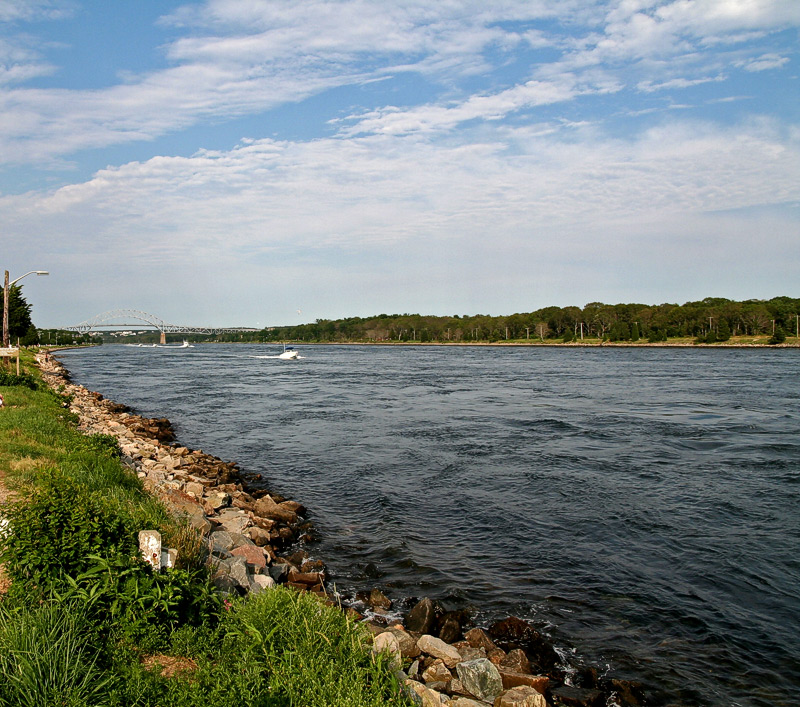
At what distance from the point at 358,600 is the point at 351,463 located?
34.0 ft

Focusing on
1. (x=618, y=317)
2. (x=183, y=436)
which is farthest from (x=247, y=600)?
(x=618, y=317)

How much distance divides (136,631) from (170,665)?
48 centimetres

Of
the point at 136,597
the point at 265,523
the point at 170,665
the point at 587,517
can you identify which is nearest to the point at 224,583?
the point at 136,597

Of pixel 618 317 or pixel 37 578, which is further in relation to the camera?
pixel 618 317

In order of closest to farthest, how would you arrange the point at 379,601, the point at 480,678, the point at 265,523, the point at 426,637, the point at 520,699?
the point at 520,699, the point at 480,678, the point at 426,637, the point at 379,601, the point at 265,523

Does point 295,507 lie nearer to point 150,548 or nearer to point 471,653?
point 471,653

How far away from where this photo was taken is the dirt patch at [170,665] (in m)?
5.14

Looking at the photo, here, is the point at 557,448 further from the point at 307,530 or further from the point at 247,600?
the point at 247,600

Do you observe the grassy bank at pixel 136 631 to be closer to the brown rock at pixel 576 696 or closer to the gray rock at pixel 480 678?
the gray rock at pixel 480 678

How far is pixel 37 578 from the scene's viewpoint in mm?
5570

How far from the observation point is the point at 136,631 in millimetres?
5457

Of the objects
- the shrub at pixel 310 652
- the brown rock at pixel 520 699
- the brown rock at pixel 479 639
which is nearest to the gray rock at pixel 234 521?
the brown rock at pixel 479 639

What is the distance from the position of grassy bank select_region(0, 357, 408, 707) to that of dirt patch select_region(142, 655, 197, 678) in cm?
1

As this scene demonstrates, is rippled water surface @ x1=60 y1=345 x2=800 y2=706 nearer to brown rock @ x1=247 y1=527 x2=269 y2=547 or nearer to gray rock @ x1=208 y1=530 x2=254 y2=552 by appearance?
brown rock @ x1=247 y1=527 x2=269 y2=547
